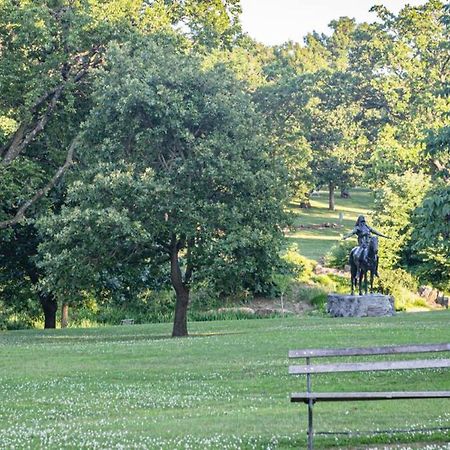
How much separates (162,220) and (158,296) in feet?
68.7

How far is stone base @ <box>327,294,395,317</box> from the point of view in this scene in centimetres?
4059

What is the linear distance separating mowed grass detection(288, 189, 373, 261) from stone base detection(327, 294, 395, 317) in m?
17.9

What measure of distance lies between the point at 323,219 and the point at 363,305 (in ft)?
143

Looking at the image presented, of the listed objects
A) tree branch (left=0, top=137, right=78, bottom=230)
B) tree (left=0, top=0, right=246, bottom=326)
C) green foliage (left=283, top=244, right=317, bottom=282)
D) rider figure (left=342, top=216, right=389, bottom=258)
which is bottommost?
green foliage (left=283, top=244, right=317, bottom=282)

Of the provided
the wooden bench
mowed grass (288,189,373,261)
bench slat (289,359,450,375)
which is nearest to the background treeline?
the wooden bench

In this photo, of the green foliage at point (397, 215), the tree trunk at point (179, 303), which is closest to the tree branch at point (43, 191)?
the tree trunk at point (179, 303)

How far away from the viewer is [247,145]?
110ft

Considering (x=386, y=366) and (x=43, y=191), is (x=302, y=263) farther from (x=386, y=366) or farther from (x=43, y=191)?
(x=386, y=366)

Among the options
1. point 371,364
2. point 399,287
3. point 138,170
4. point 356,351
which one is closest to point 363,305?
point 399,287

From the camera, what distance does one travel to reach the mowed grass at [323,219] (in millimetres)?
70219

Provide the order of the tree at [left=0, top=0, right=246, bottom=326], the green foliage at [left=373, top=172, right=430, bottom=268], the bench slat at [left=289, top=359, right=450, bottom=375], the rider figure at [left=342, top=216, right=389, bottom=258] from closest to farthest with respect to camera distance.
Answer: the bench slat at [left=289, top=359, right=450, bottom=375], the tree at [left=0, top=0, right=246, bottom=326], the rider figure at [left=342, top=216, right=389, bottom=258], the green foliage at [left=373, top=172, right=430, bottom=268]

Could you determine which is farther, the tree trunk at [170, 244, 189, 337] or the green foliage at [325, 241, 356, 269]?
the green foliage at [325, 241, 356, 269]

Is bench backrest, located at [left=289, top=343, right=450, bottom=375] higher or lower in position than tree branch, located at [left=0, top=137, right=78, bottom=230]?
lower

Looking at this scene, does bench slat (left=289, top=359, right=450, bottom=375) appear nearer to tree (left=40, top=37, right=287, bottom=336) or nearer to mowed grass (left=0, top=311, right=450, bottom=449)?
mowed grass (left=0, top=311, right=450, bottom=449)
